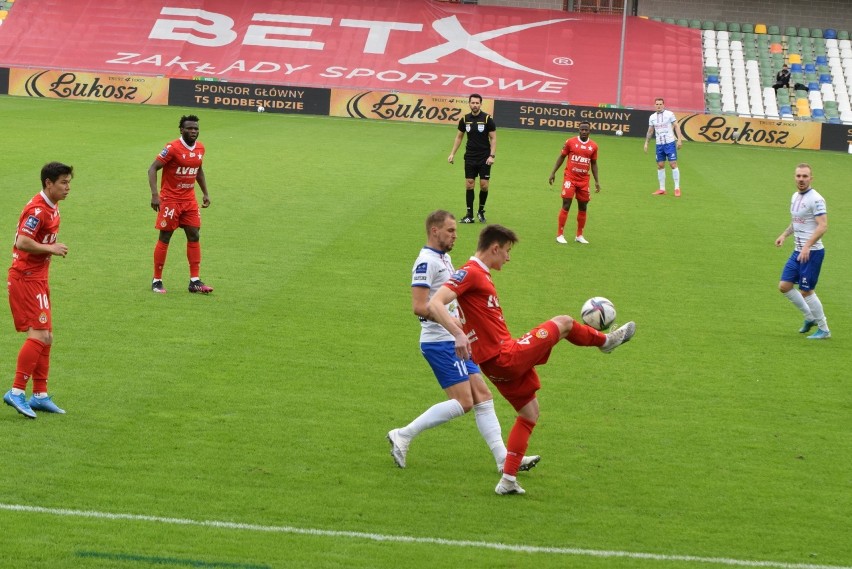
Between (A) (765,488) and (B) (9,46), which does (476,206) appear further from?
(B) (9,46)

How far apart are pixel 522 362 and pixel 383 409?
8.31 ft

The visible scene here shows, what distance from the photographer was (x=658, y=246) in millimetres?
20406

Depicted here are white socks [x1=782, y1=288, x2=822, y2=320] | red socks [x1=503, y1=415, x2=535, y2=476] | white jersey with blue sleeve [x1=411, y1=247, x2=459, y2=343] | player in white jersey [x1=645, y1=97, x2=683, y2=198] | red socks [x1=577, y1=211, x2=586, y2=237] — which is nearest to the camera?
red socks [x1=503, y1=415, x2=535, y2=476]

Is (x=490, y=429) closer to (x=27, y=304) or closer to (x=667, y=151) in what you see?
(x=27, y=304)

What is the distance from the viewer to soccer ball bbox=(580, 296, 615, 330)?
8852 millimetres

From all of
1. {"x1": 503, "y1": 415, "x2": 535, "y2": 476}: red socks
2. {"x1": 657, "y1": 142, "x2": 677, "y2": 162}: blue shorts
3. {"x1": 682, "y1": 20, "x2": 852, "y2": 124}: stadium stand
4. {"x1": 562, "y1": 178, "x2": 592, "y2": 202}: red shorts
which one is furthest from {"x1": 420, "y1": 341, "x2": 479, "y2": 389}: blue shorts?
{"x1": 682, "y1": 20, "x2": 852, "y2": 124}: stadium stand

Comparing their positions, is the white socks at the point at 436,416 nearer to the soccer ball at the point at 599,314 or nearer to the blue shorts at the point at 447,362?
the blue shorts at the point at 447,362

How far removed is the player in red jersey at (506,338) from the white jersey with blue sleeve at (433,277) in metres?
0.22

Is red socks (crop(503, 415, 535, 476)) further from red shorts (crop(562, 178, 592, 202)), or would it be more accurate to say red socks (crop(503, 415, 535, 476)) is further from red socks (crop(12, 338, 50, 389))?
red shorts (crop(562, 178, 592, 202))

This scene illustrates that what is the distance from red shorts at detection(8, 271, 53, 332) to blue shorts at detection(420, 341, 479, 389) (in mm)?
3154

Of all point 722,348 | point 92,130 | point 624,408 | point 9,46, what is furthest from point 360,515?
point 9,46

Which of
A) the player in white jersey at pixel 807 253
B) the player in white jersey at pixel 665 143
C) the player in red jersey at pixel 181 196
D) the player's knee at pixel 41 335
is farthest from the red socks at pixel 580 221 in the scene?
the player's knee at pixel 41 335

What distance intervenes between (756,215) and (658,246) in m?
5.04

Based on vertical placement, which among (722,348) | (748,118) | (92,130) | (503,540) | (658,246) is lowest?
(503,540)
